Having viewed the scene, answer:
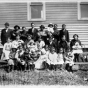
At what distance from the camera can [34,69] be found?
13117mm

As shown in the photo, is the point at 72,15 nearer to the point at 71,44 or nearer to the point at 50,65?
the point at 71,44

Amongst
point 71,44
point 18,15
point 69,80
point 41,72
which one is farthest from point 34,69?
point 18,15

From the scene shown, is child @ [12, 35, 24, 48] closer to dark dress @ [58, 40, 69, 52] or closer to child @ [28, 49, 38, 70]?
child @ [28, 49, 38, 70]

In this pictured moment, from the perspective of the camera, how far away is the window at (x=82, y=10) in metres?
17.2

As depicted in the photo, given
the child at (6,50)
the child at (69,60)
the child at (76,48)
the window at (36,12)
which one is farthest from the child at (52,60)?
the window at (36,12)

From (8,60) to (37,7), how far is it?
4.96m

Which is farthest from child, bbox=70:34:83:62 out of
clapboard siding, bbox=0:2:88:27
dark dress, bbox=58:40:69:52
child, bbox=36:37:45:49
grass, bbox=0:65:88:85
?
clapboard siding, bbox=0:2:88:27

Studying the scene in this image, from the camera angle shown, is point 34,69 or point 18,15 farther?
point 18,15

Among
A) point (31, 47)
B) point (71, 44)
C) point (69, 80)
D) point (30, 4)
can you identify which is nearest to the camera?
point (69, 80)

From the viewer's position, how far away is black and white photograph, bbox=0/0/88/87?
1275cm

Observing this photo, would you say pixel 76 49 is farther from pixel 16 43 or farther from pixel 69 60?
pixel 16 43

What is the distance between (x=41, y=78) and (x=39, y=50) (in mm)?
1470

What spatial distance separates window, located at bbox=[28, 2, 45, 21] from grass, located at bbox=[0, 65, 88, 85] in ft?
15.9

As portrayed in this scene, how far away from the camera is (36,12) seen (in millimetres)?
17297
